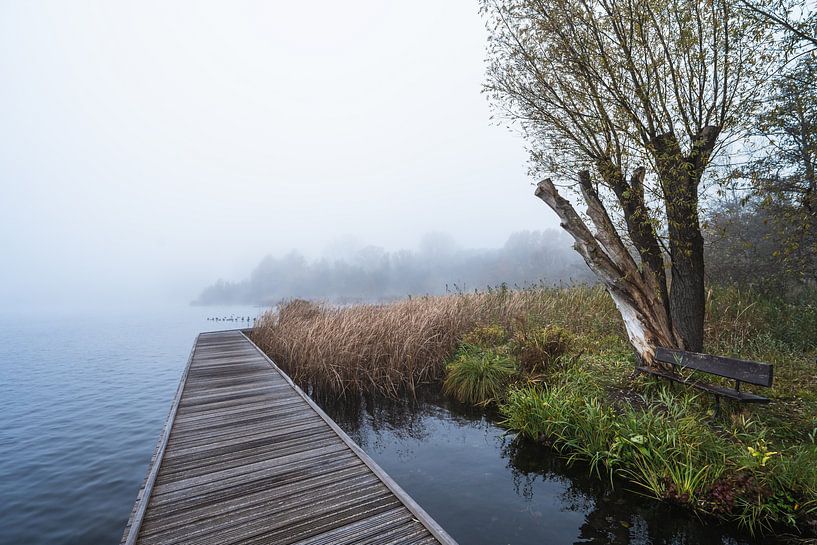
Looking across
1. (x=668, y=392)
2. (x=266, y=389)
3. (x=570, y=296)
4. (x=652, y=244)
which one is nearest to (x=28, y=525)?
(x=266, y=389)

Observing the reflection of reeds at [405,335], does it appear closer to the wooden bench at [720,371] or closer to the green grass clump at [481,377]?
the green grass clump at [481,377]

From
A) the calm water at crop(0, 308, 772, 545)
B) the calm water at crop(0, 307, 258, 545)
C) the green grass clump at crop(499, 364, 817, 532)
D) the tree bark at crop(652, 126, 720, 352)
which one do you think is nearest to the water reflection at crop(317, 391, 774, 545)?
the calm water at crop(0, 308, 772, 545)

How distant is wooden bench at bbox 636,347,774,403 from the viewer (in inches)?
171

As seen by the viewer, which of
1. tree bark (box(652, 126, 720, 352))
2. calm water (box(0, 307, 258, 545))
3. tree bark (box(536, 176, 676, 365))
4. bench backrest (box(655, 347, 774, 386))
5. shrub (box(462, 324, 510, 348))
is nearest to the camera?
bench backrest (box(655, 347, 774, 386))

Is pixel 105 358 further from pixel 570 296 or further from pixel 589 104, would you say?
pixel 589 104

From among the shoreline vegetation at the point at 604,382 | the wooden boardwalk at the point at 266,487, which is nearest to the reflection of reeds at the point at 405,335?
the shoreline vegetation at the point at 604,382

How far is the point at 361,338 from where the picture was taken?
9266 millimetres

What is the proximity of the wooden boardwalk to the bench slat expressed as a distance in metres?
4.14

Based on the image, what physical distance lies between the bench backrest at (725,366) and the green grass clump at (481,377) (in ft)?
9.23

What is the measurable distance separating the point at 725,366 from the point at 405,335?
20.9 ft

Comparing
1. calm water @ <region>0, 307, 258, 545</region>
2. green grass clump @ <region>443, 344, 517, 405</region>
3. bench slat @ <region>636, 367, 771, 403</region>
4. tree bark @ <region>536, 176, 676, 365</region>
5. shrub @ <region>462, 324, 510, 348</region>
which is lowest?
calm water @ <region>0, 307, 258, 545</region>

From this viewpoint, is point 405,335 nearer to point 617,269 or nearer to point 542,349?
point 542,349

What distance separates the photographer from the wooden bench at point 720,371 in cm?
435

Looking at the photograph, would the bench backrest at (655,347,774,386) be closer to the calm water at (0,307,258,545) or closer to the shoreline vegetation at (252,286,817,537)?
the shoreline vegetation at (252,286,817,537)
